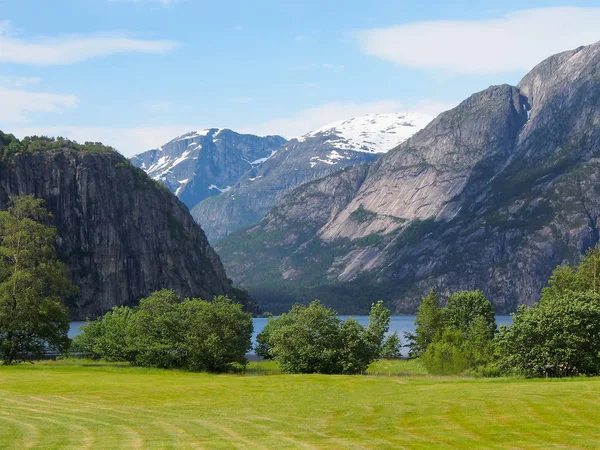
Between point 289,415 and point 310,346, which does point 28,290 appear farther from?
point 289,415

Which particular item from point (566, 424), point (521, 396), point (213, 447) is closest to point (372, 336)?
point (521, 396)

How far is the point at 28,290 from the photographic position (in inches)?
4299

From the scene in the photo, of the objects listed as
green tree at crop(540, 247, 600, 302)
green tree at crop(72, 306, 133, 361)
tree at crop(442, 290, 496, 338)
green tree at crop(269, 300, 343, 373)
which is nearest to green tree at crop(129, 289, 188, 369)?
green tree at crop(72, 306, 133, 361)

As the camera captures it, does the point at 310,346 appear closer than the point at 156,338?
Yes

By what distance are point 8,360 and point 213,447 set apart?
3117 inches

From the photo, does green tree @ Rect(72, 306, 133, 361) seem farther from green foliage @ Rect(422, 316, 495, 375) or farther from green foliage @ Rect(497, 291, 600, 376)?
green foliage @ Rect(497, 291, 600, 376)

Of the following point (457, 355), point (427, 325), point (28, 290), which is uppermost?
point (28, 290)

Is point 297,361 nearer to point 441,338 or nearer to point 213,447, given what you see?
point 441,338

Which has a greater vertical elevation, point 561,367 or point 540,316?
point 540,316

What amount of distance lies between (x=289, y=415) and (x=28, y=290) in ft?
212

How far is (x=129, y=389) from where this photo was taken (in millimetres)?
74562

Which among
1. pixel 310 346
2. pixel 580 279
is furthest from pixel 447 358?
pixel 580 279

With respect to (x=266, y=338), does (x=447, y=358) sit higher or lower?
lower

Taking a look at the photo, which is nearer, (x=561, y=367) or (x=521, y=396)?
(x=521, y=396)
